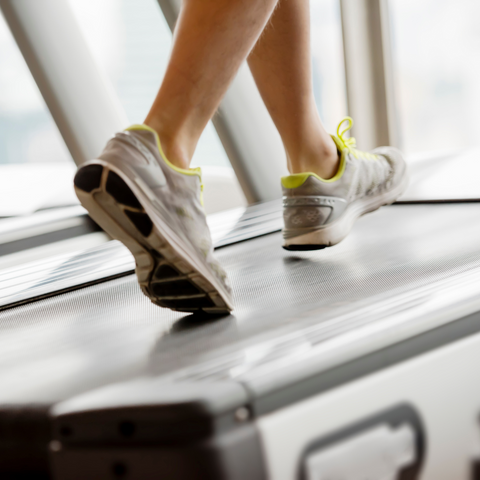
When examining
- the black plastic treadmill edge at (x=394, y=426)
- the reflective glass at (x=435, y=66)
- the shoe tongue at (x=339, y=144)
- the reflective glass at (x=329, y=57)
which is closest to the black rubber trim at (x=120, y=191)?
the black plastic treadmill edge at (x=394, y=426)

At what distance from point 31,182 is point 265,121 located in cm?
138

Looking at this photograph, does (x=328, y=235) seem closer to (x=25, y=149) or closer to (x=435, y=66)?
(x=25, y=149)

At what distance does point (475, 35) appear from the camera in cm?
329

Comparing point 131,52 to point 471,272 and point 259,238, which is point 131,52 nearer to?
point 259,238

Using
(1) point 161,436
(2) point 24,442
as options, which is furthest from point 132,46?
(1) point 161,436

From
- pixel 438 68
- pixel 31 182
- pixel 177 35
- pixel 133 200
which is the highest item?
pixel 177 35

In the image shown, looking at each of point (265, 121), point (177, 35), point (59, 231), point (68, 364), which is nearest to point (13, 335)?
point (68, 364)

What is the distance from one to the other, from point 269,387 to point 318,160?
2.60ft

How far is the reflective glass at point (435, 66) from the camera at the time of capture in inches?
131

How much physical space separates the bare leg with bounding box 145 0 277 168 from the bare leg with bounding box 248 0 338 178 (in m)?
0.38

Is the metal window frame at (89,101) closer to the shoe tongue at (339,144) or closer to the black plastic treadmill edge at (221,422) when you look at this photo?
the shoe tongue at (339,144)

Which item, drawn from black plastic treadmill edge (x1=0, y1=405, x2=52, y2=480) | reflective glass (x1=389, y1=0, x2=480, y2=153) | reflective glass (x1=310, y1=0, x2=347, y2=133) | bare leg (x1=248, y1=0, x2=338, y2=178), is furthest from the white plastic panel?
reflective glass (x1=389, y1=0, x2=480, y2=153)

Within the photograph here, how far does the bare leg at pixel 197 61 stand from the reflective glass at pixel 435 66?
2857 mm

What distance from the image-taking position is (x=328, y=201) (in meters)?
1.25
